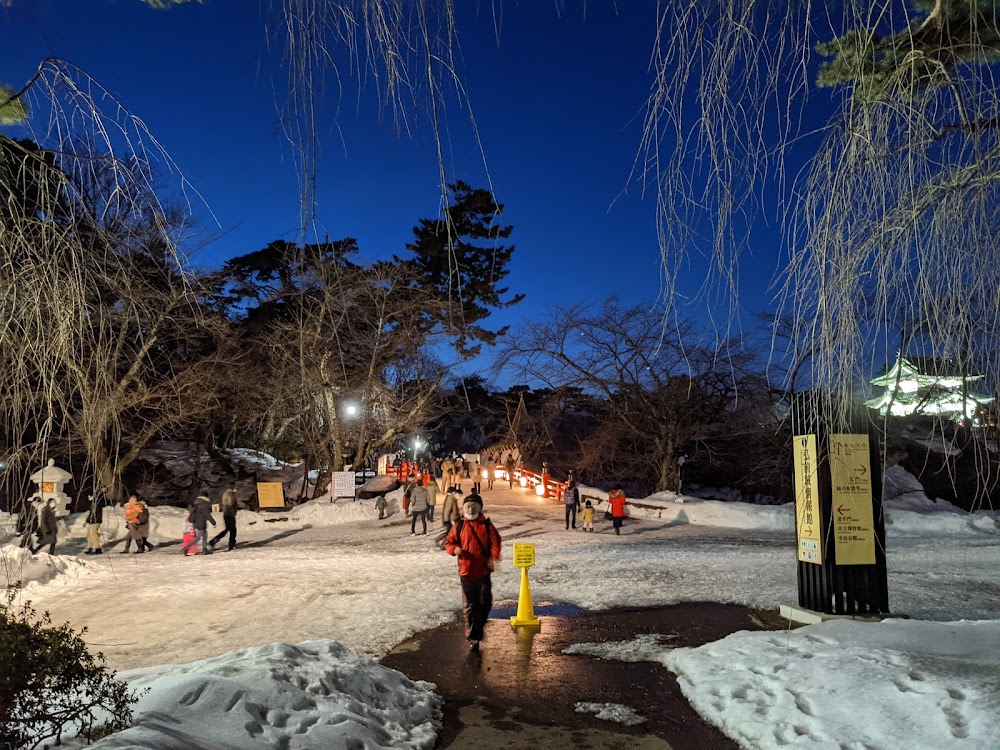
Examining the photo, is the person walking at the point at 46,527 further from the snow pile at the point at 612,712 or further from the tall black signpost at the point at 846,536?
the tall black signpost at the point at 846,536

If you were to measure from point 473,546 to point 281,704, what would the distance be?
128 inches

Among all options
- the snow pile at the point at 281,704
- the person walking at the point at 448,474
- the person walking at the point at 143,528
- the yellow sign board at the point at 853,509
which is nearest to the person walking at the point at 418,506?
the person walking at the point at 143,528

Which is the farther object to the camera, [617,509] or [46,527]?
[617,509]

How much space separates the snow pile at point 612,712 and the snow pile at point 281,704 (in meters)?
1.21

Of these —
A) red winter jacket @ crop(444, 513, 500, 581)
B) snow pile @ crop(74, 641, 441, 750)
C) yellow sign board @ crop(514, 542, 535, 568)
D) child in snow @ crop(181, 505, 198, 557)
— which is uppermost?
red winter jacket @ crop(444, 513, 500, 581)

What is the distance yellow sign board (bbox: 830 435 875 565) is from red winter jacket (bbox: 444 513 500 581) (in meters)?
4.20

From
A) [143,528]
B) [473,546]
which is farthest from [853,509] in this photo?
[143,528]

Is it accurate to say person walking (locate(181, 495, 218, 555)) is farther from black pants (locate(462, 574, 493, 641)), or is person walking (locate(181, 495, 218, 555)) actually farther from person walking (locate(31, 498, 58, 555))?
black pants (locate(462, 574, 493, 641))

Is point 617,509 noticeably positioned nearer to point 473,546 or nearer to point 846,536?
point 846,536

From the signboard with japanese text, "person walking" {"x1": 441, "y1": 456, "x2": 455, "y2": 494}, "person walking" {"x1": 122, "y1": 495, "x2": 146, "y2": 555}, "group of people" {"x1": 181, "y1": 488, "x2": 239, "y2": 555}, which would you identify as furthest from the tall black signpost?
"person walking" {"x1": 441, "y1": 456, "x2": 455, "y2": 494}

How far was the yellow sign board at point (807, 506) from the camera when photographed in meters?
7.77

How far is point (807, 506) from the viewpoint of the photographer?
8.30 metres

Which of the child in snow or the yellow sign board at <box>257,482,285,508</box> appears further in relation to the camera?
the yellow sign board at <box>257,482,285,508</box>

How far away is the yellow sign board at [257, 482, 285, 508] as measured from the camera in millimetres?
26672
